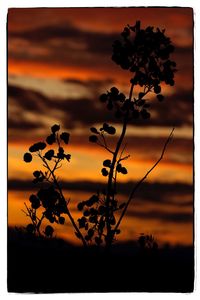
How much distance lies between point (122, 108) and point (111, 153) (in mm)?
172

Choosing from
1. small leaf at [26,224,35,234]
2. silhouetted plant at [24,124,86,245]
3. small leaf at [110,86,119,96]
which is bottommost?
small leaf at [26,224,35,234]

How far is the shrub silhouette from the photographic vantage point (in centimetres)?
406

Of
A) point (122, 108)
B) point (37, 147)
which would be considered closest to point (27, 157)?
point (37, 147)

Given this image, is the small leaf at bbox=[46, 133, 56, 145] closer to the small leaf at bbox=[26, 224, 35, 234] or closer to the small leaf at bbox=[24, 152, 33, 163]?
the small leaf at bbox=[24, 152, 33, 163]

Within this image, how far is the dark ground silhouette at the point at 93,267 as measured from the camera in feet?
13.3

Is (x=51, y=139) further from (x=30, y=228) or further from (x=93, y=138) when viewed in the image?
(x=30, y=228)

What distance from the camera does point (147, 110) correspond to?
4.07 metres

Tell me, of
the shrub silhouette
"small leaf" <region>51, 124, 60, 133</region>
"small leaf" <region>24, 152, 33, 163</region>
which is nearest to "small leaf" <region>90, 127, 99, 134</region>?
the shrub silhouette

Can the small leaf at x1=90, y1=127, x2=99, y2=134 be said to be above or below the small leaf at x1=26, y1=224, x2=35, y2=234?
above

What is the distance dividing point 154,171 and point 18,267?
0.61 m

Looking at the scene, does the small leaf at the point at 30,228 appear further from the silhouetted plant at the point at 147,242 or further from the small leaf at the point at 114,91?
the small leaf at the point at 114,91

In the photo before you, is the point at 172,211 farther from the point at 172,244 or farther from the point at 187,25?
the point at 187,25

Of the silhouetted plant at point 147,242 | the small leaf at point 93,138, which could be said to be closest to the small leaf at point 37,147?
the small leaf at point 93,138
